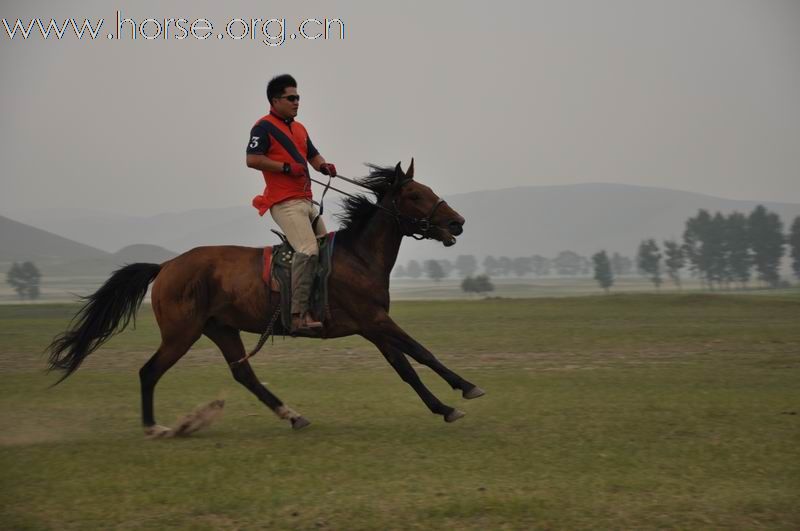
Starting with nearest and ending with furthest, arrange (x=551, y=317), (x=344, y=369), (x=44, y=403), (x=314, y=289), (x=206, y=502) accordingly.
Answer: (x=206, y=502) < (x=314, y=289) < (x=44, y=403) < (x=344, y=369) < (x=551, y=317)

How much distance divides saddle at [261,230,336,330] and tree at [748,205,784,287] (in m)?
90.3

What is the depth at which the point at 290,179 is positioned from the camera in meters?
9.83

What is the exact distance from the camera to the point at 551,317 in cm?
2780

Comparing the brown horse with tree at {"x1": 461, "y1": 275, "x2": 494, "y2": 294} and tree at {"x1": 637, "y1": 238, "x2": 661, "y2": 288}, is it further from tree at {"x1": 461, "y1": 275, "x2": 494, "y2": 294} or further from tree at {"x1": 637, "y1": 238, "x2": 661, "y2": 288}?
tree at {"x1": 637, "y1": 238, "x2": 661, "y2": 288}

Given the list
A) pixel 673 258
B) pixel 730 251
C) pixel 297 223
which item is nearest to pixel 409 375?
pixel 297 223

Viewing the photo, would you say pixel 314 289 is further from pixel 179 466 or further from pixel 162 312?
pixel 179 466

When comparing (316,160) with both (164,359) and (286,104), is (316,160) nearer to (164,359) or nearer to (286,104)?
(286,104)

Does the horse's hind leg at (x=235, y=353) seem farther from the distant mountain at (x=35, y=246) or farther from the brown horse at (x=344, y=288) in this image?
the distant mountain at (x=35, y=246)

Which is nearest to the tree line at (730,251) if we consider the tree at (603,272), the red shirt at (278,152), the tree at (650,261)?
the tree at (650,261)

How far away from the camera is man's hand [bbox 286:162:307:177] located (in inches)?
377

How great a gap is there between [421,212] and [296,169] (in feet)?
4.55

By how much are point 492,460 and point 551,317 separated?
801 inches

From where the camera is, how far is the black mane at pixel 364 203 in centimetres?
998

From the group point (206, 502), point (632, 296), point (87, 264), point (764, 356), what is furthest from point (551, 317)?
point (87, 264)
